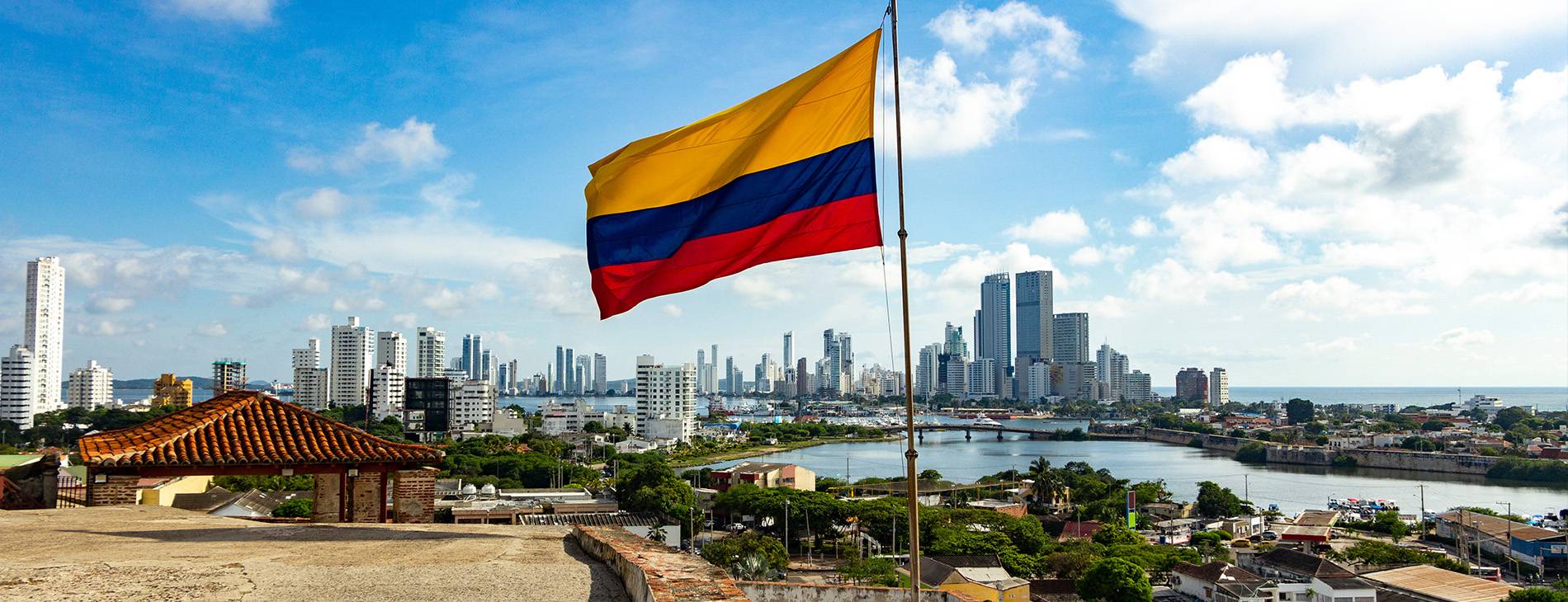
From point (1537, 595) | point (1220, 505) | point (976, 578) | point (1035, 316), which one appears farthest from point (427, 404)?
point (1035, 316)

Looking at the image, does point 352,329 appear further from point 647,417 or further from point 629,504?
point 629,504

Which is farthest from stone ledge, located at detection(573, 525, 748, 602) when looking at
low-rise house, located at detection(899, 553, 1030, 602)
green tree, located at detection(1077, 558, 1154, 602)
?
green tree, located at detection(1077, 558, 1154, 602)

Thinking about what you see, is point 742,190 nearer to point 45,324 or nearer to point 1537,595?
point 1537,595

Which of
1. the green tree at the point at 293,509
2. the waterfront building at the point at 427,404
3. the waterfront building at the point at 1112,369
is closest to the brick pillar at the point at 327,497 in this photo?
the green tree at the point at 293,509

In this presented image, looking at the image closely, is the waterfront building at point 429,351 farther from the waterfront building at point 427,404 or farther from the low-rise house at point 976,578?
the low-rise house at point 976,578

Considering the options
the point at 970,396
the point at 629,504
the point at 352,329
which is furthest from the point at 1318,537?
the point at 970,396

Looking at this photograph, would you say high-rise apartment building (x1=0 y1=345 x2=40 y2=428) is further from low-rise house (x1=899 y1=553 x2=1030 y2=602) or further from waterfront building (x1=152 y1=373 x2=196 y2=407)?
low-rise house (x1=899 y1=553 x2=1030 y2=602)
